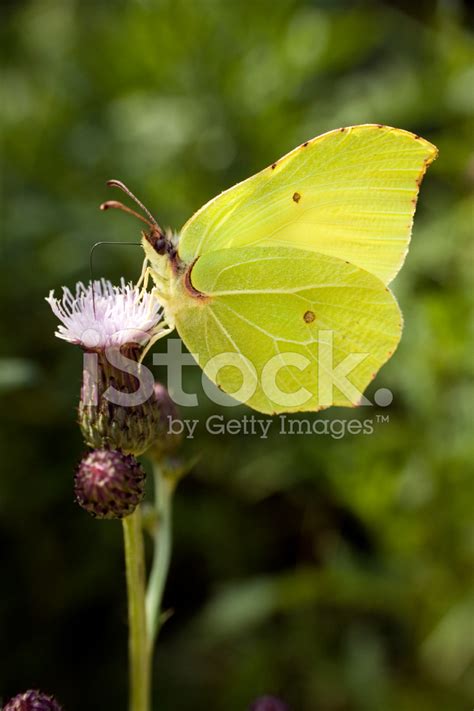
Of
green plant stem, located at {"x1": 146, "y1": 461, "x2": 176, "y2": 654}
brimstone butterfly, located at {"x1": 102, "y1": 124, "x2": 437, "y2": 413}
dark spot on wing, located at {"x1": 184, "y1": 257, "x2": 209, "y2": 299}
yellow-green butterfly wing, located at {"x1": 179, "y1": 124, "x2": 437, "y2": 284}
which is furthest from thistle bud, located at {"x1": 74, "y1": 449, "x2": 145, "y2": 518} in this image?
yellow-green butterfly wing, located at {"x1": 179, "y1": 124, "x2": 437, "y2": 284}

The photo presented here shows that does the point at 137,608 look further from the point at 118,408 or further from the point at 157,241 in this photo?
the point at 157,241

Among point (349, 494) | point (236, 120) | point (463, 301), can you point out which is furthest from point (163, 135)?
point (349, 494)

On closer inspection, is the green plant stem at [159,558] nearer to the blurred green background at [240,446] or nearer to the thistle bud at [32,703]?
the thistle bud at [32,703]

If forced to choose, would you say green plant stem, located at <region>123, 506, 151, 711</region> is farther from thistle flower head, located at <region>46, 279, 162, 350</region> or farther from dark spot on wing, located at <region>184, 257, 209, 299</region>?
dark spot on wing, located at <region>184, 257, 209, 299</region>

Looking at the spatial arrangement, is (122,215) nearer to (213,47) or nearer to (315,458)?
(213,47)

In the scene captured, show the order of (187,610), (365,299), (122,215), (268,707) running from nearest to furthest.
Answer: (268,707), (365,299), (187,610), (122,215)

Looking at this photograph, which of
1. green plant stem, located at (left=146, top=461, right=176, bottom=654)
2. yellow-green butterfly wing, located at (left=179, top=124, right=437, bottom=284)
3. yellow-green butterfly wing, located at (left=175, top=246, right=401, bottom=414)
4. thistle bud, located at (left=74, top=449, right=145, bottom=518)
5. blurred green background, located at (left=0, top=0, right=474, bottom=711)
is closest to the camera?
thistle bud, located at (left=74, top=449, right=145, bottom=518)
